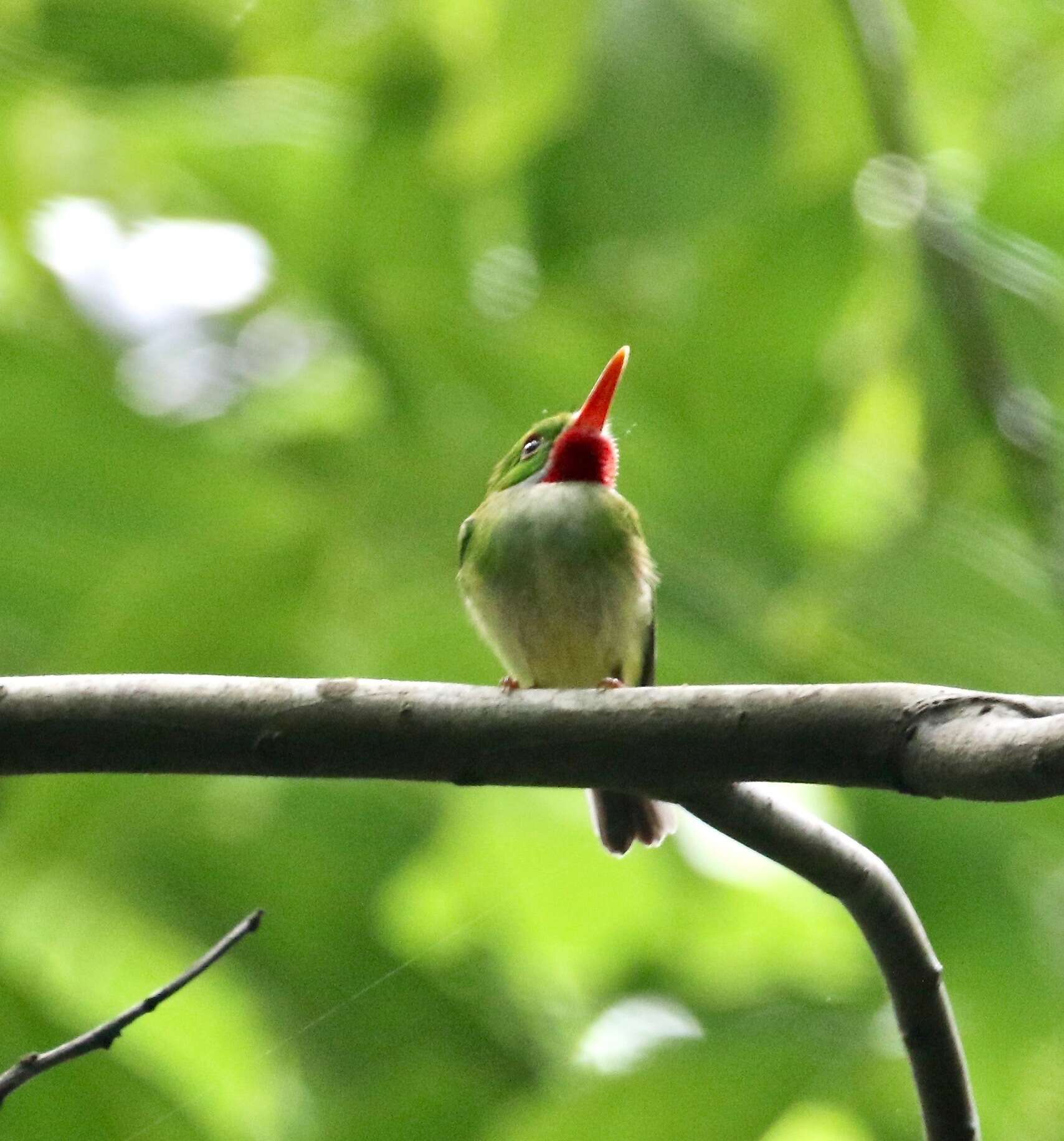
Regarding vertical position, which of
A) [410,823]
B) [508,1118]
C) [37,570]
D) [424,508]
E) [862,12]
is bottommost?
[508,1118]

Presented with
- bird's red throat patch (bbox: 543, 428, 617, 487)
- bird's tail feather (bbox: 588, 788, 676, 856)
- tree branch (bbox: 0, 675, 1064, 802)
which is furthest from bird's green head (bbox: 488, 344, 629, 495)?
tree branch (bbox: 0, 675, 1064, 802)

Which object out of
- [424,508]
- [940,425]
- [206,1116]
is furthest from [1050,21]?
[206,1116]

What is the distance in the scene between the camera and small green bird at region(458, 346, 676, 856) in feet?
10.00

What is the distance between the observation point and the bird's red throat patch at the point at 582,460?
3.18 meters

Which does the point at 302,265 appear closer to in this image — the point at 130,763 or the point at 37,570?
the point at 37,570

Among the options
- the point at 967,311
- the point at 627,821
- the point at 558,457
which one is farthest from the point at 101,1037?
the point at 967,311

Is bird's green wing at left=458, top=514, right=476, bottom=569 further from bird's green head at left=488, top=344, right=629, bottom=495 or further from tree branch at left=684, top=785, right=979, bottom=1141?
tree branch at left=684, top=785, right=979, bottom=1141

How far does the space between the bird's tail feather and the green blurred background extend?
0.31 m

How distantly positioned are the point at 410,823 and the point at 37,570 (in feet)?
2.85

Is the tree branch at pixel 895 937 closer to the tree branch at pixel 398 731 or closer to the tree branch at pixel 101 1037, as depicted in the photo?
the tree branch at pixel 398 731

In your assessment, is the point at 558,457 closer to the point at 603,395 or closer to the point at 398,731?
the point at 603,395

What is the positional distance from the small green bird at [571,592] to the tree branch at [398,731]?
125 centimetres

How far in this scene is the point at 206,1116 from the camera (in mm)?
2744

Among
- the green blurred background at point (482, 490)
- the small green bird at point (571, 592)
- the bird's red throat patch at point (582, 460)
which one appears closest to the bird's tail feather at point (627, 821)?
the small green bird at point (571, 592)
